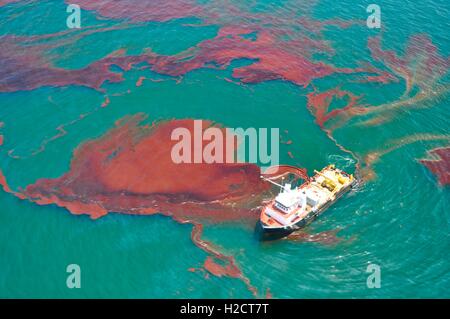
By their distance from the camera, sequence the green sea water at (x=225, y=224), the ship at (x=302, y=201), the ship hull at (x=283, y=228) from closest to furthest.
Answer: the green sea water at (x=225, y=224) < the ship hull at (x=283, y=228) < the ship at (x=302, y=201)

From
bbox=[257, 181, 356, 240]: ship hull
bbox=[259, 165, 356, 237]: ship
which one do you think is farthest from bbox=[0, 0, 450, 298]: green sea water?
bbox=[259, 165, 356, 237]: ship

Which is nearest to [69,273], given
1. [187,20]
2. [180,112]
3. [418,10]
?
[180,112]

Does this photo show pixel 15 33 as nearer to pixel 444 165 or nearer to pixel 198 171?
pixel 198 171

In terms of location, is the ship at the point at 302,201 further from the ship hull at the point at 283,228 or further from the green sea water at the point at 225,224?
the green sea water at the point at 225,224

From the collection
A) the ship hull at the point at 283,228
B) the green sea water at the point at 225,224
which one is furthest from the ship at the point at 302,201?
the green sea water at the point at 225,224

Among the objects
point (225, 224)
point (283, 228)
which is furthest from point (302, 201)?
point (225, 224)

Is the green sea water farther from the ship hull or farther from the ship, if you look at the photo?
the ship
